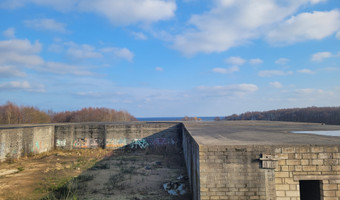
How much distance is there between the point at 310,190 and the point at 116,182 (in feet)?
30.7

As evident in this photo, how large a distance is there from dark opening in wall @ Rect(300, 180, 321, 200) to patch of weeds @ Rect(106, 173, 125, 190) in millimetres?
8253

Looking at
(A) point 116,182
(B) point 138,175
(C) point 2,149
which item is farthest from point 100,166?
(C) point 2,149

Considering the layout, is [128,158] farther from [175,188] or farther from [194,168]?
[194,168]

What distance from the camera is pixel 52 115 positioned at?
47344 mm

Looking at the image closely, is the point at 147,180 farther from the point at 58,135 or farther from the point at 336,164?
the point at 58,135

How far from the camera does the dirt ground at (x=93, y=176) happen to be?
960 cm

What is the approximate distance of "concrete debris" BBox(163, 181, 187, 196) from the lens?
31.4 ft

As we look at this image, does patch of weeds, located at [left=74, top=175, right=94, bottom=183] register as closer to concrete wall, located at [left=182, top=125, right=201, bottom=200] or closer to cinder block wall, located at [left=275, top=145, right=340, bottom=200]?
concrete wall, located at [left=182, top=125, right=201, bottom=200]

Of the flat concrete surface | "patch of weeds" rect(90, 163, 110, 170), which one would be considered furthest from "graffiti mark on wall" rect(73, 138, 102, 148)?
the flat concrete surface

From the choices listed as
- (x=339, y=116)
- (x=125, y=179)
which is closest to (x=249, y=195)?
(x=125, y=179)

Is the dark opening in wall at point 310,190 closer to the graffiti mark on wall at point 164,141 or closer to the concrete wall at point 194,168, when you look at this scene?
the concrete wall at point 194,168

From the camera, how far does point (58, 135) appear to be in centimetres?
2016

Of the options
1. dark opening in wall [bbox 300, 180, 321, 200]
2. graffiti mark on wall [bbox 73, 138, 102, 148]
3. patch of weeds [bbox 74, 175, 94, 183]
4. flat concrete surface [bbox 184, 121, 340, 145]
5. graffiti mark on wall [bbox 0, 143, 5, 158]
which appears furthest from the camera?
graffiti mark on wall [bbox 73, 138, 102, 148]

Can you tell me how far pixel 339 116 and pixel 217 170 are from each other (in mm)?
61631
